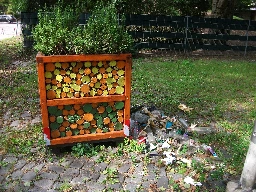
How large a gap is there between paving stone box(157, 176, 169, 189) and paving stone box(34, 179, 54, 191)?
1082 millimetres

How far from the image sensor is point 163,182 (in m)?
2.95

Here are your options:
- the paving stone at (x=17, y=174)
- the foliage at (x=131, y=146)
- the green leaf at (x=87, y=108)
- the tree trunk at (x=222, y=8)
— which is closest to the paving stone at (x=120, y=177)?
the foliage at (x=131, y=146)

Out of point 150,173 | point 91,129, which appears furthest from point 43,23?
point 150,173

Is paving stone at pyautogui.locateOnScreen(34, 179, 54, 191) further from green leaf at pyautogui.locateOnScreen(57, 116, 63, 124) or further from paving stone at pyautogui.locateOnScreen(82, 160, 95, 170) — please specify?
green leaf at pyautogui.locateOnScreen(57, 116, 63, 124)

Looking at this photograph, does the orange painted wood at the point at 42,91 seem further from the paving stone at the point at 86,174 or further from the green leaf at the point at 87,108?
the paving stone at the point at 86,174

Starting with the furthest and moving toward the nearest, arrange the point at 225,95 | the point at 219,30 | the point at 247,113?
the point at 219,30, the point at 225,95, the point at 247,113

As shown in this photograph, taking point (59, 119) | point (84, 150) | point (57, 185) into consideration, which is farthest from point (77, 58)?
point (57, 185)

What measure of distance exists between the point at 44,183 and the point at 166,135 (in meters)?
1.61

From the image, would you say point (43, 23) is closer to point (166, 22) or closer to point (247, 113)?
point (247, 113)

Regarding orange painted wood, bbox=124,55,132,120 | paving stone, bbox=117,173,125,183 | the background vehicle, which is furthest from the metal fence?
the background vehicle

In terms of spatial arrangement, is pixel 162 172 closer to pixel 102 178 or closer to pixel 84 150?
pixel 102 178

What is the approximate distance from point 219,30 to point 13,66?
6936 mm

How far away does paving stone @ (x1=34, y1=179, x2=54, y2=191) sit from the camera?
113 inches

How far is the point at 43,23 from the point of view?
3.26 metres
